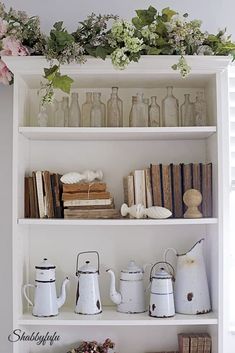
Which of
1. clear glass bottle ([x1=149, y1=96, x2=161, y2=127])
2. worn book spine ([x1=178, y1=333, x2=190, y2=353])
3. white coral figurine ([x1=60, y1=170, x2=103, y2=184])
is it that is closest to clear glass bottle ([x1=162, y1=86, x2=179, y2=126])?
clear glass bottle ([x1=149, y1=96, x2=161, y2=127])

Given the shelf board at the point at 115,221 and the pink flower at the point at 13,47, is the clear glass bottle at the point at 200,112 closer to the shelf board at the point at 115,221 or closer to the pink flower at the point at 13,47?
the shelf board at the point at 115,221

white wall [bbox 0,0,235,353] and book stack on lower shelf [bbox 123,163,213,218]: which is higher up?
white wall [bbox 0,0,235,353]

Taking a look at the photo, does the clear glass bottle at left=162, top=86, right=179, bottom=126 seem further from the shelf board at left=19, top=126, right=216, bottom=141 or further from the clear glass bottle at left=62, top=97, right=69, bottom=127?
the clear glass bottle at left=62, top=97, right=69, bottom=127

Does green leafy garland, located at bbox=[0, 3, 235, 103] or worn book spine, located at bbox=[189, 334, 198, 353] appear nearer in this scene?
green leafy garland, located at bbox=[0, 3, 235, 103]

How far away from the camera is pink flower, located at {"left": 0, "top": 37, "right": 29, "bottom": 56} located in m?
2.11

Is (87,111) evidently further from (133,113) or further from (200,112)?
(200,112)

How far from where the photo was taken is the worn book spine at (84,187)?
7.28 ft

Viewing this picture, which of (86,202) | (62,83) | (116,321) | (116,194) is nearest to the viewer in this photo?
(62,83)

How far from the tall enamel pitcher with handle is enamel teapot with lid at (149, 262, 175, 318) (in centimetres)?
5

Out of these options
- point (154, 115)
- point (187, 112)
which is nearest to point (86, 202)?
point (154, 115)

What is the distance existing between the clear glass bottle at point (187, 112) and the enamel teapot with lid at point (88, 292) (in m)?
0.73

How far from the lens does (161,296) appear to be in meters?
2.17

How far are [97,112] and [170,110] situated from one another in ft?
1.02

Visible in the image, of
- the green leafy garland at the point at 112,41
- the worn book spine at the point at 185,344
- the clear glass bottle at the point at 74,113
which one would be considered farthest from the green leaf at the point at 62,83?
the worn book spine at the point at 185,344
